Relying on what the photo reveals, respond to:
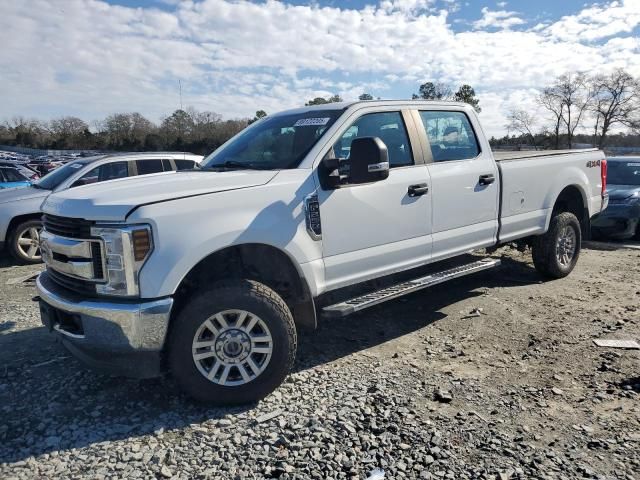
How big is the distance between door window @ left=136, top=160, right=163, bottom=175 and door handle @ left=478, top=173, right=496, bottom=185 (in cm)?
623

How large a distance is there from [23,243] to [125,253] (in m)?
6.20

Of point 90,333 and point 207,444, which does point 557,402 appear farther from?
point 90,333

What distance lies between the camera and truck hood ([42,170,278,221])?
3.01 metres

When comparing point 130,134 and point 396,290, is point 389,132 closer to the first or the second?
point 396,290

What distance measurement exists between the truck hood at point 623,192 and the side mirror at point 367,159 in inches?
300

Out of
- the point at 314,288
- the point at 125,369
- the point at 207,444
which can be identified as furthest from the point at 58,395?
the point at 314,288

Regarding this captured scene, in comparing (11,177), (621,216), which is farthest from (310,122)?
(11,177)

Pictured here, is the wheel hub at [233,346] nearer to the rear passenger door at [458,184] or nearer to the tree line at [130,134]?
the rear passenger door at [458,184]

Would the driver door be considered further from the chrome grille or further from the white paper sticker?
the chrome grille

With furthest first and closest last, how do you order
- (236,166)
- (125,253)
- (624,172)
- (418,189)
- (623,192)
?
(624,172)
(623,192)
(418,189)
(236,166)
(125,253)

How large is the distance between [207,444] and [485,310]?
11.1ft

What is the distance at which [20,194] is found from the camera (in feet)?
26.5

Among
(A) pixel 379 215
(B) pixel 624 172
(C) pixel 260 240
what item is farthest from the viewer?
(B) pixel 624 172

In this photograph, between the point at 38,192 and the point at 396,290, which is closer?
the point at 396,290
